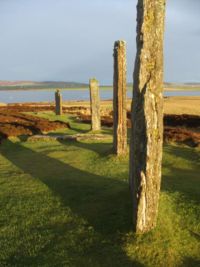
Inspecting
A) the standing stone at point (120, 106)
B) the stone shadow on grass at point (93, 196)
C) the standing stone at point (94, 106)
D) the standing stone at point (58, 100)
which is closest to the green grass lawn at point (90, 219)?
the stone shadow on grass at point (93, 196)

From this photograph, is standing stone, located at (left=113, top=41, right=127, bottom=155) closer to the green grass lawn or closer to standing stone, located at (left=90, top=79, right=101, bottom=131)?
the green grass lawn

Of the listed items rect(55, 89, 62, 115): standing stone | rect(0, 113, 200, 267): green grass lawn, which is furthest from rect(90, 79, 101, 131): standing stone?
rect(55, 89, 62, 115): standing stone

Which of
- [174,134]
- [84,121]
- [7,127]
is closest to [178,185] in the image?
[174,134]

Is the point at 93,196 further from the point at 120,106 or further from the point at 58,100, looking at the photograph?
the point at 58,100

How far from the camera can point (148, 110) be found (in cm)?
880

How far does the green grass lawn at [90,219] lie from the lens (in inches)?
319

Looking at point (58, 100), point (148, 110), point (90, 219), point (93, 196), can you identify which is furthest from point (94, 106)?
point (148, 110)

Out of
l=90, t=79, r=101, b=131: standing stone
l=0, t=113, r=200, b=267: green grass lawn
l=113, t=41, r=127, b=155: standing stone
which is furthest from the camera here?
l=90, t=79, r=101, b=131: standing stone

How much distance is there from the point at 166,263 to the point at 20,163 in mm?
9995

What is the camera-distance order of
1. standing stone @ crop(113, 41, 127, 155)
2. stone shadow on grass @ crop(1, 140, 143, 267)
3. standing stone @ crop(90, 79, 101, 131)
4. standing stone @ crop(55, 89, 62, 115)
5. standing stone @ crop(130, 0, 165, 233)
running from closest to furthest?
1. standing stone @ crop(130, 0, 165, 233)
2. stone shadow on grass @ crop(1, 140, 143, 267)
3. standing stone @ crop(113, 41, 127, 155)
4. standing stone @ crop(90, 79, 101, 131)
5. standing stone @ crop(55, 89, 62, 115)

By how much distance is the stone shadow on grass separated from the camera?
29.6 feet

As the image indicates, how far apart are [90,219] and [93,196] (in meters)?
1.47

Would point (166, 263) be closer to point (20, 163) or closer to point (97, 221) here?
point (97, 221)

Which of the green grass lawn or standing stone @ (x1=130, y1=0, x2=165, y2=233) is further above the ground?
standing stone @ (x1=130, y1=0, x2=165, y2=233)
